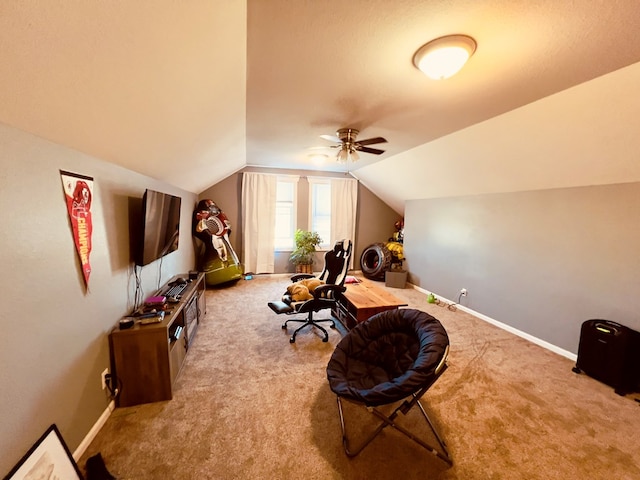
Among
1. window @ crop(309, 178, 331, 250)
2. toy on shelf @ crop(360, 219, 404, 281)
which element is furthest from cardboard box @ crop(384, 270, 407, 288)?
window @ crop(309, 178, 331, 250)

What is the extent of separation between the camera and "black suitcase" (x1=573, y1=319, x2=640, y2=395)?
219 cm

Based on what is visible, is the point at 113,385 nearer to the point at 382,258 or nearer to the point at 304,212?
the point at 304,212

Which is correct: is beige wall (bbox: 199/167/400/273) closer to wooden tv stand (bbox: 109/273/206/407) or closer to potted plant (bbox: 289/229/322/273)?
potted plant (bbox: 289/229/322/273)

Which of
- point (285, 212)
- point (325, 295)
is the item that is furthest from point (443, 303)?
point (285, 212)

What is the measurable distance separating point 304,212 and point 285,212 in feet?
1.45

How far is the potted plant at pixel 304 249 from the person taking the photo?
570 centimetres

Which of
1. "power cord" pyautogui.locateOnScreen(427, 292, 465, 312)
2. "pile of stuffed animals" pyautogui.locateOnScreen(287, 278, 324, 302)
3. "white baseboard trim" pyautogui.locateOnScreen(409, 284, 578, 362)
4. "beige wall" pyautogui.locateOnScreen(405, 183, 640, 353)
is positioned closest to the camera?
"beige wall" pyautogui.locateOnScreen(405, 183, 640, 353)

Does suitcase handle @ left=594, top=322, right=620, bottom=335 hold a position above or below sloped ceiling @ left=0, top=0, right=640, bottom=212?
below

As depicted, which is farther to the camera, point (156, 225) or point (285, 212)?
point (285, 212)

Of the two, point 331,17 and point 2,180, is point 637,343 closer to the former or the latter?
point 331,17

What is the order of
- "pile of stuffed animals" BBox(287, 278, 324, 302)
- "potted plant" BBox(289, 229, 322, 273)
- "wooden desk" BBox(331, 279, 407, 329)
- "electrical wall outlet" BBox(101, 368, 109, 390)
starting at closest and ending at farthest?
"electrical wall outlet" BBox(101, 368, 109, 390), "wooden desk" BBox(331, 279, 407, 329), "pile of stuffed animals" BBox(287, 278, 324, 302), "potted plant" BBox(289, 229, 322, 273)

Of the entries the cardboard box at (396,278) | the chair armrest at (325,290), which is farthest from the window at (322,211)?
the chair armrest at (325,290)

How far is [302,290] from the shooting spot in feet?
10.7

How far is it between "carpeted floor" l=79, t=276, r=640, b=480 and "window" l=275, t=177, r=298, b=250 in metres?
3.39
